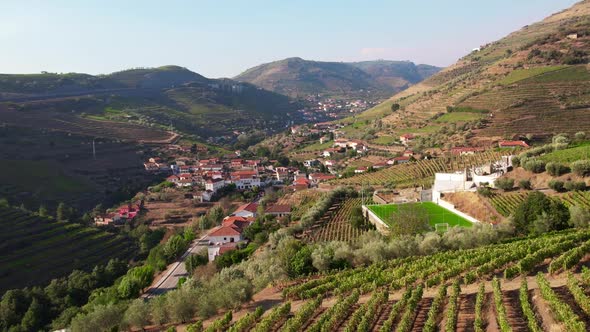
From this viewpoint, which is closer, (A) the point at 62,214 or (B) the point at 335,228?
(B) the point at 335,228

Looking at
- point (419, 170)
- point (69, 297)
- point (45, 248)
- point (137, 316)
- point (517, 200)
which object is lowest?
point (69, 297)

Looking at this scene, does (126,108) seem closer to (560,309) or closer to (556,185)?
(556,185)

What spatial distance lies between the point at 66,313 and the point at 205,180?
4697 centimetres

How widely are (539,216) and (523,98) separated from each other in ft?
177

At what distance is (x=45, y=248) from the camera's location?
47.5m

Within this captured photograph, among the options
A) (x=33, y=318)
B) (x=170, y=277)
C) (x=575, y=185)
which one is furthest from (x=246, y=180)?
(x=575, y=185)

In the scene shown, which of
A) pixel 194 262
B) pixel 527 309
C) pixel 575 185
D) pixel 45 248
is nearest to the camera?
pixel 527 309

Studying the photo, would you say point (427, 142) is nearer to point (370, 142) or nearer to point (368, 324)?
point (370, 142)

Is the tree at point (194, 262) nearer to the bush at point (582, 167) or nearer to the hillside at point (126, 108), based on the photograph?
the bush at point (582, 167)

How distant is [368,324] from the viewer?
17.5 m

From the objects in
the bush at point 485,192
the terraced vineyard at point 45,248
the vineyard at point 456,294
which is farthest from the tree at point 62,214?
the bush at point 485,192

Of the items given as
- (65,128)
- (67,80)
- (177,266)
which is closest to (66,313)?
(177,266)

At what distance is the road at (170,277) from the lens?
36.5 meters

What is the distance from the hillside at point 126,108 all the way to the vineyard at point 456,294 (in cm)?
9178
